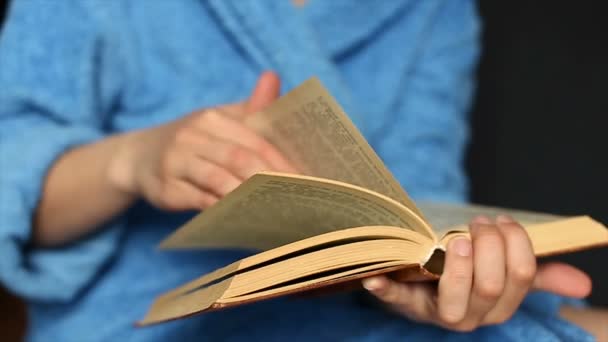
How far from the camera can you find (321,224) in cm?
53

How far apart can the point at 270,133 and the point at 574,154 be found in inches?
27.6

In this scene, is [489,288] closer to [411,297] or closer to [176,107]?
[411,297]

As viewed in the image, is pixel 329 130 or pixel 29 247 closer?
pixel 329 130

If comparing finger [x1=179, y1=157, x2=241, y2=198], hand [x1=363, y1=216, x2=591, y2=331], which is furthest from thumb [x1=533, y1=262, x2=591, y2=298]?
finger [x1=179, y1=157, x2=241, y2=198]

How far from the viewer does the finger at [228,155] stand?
1.83 ft

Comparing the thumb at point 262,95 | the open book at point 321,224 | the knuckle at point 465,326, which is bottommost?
the knuckle at point 465,326

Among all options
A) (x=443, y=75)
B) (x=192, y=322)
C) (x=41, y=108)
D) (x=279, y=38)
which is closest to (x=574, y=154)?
(x=443, y=75)

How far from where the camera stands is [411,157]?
986 millimetres

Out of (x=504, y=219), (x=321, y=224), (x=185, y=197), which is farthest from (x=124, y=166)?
(x=504, y=219)

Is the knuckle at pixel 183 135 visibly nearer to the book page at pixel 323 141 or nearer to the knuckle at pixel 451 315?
the book page at pixel 323 141

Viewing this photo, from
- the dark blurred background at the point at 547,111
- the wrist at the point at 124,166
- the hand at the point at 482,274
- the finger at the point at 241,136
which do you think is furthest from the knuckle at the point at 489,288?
the dark blurred background at the point at 547,111

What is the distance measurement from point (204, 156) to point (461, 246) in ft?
0.72

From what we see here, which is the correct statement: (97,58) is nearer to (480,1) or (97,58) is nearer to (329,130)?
(329,130)

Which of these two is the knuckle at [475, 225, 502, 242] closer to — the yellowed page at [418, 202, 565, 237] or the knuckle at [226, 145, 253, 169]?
the yellowed page at [418, 202, 565, 237]
